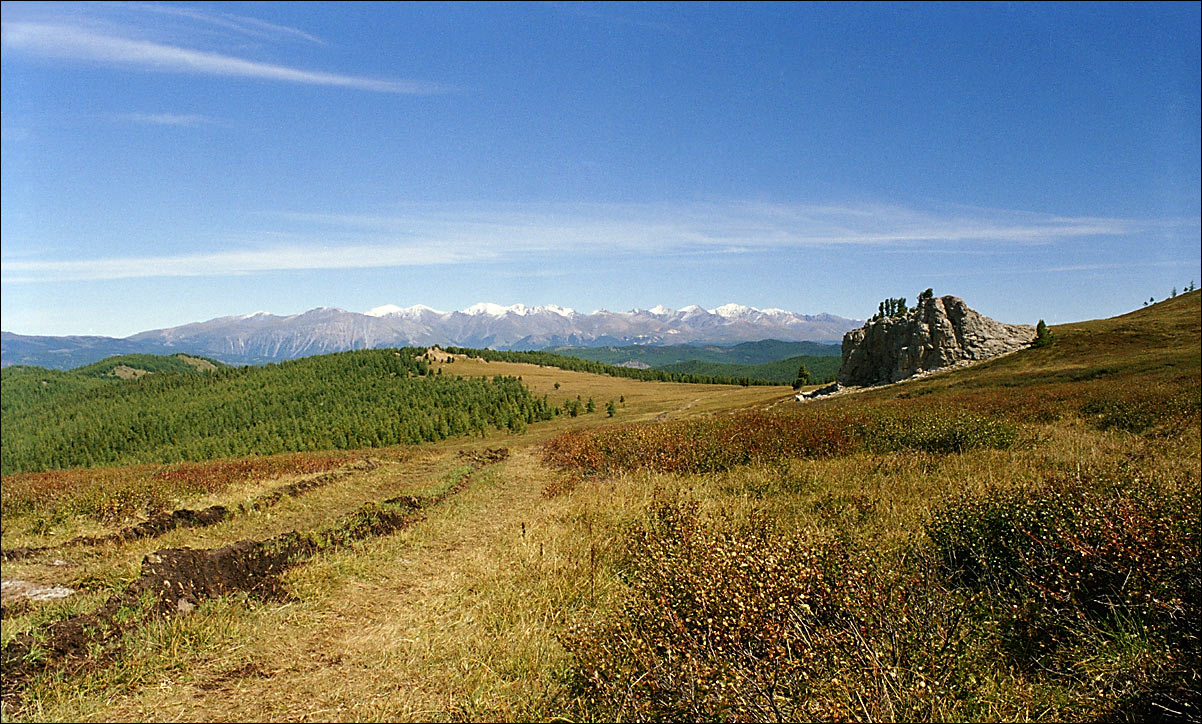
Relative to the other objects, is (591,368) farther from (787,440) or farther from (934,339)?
(787,440)

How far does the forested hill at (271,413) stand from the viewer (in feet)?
317

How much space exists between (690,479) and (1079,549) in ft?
26.1

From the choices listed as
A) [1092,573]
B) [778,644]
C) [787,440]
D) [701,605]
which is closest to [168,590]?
[701,605]

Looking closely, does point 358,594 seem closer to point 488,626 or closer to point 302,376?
point 488,626

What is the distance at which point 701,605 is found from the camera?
159 inches

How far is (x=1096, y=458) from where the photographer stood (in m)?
9.58

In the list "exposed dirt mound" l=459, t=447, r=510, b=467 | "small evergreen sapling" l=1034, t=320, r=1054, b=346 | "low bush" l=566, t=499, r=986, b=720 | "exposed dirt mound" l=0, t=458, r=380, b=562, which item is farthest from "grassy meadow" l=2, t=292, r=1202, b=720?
"small evergreen sapling" l=1034, t=320, r=1054, b=346

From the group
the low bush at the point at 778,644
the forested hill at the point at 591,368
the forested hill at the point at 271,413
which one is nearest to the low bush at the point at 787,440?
the low bush at the point at 778,644

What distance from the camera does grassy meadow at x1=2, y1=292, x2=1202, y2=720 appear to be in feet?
11.5

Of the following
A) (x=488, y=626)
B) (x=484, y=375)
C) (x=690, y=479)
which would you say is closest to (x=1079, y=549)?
(x=488, y=626)

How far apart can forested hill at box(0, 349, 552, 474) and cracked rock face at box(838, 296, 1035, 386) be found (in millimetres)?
52295

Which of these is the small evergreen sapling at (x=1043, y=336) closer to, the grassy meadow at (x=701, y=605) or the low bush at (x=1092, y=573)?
the grassy meadow at (x=701, y=605)

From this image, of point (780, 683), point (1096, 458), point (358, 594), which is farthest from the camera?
point (1096, 458)

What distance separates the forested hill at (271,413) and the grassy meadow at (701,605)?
7845 cm
